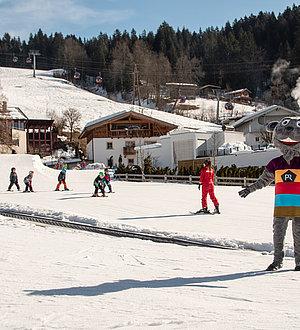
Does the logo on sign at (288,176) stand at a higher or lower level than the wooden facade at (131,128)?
lower

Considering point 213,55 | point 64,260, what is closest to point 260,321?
point 64,260

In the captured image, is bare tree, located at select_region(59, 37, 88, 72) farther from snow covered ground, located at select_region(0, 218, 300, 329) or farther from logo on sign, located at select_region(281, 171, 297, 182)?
logo on sign, located at select_region(281, 171, 297, 182)

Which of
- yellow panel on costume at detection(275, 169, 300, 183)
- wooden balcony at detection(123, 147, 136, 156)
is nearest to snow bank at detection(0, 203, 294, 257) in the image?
yellow panel on costume at detection(275, 169, 300, 183)

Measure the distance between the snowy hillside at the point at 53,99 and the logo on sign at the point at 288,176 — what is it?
69304mm

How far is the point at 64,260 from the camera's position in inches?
287

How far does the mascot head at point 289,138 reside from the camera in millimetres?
6859

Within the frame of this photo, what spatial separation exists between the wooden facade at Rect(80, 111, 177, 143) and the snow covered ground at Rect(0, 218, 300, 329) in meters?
49.0

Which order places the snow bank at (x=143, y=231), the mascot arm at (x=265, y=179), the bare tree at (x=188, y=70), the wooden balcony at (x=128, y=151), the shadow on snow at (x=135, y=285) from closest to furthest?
1. the shadow on snow at (x=135, y=285)
2. the mascot arm at (x=265, y=179)
3. the snow bank at (x=143, y=231)
4. the wooden balcony at (x=128, y=151)
5. the bare tree at (x=188, y=70)

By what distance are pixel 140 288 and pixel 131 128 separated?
52.9 metres

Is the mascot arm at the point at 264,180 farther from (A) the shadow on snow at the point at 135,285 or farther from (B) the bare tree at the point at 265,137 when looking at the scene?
(B) the bare tree at the point at 265,137

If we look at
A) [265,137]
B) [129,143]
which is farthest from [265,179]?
[129,143]

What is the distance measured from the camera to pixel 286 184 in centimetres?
680

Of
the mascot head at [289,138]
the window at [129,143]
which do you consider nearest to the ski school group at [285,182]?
the mascot head at [289,138]

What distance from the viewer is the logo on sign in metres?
6.77
